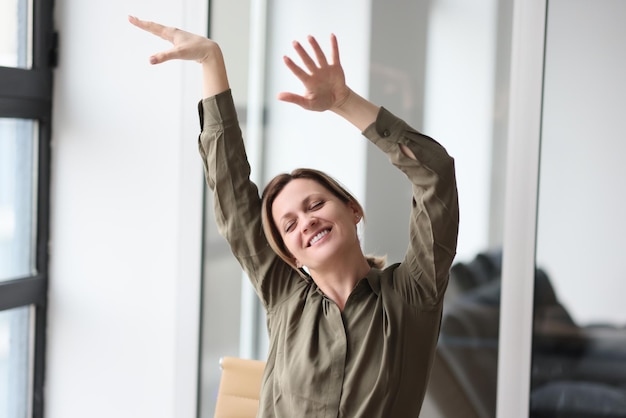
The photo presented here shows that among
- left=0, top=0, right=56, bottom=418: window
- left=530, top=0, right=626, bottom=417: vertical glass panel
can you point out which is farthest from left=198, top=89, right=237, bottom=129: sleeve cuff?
left=0, top=0, right=56, bottom=418: window

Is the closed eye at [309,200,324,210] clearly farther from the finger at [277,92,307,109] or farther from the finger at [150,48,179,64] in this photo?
the finger at [150,48,179,64]

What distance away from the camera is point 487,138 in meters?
2.17

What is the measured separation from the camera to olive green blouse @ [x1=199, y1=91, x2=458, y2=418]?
5.29ft

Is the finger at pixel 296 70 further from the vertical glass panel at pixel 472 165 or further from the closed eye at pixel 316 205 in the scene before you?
the vertical glass panel at pixel 472 165

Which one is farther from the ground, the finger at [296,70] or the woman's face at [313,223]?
the finger at [296,70]

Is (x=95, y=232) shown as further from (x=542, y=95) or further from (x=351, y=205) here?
(x=542, y=95)

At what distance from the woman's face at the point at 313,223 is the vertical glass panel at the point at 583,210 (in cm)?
66

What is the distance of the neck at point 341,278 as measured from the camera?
1.72 meters

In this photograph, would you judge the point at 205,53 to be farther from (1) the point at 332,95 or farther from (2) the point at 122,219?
(2) the point at 122,219

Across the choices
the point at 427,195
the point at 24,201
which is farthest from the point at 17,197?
the point at 427,195

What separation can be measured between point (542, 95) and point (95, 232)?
4.88 feet

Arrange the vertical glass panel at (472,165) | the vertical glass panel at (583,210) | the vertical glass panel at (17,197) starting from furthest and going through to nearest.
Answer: the vertical glass panel at (17,197) < the vertical glass panel at (472,165) < the vertical glass panel at (583,210)

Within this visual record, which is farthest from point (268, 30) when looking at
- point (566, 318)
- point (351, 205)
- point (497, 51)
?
point (566, 318)

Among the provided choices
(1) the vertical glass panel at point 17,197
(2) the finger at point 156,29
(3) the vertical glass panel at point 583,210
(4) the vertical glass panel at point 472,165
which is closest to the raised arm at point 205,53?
(2) the finger at point 156,29
